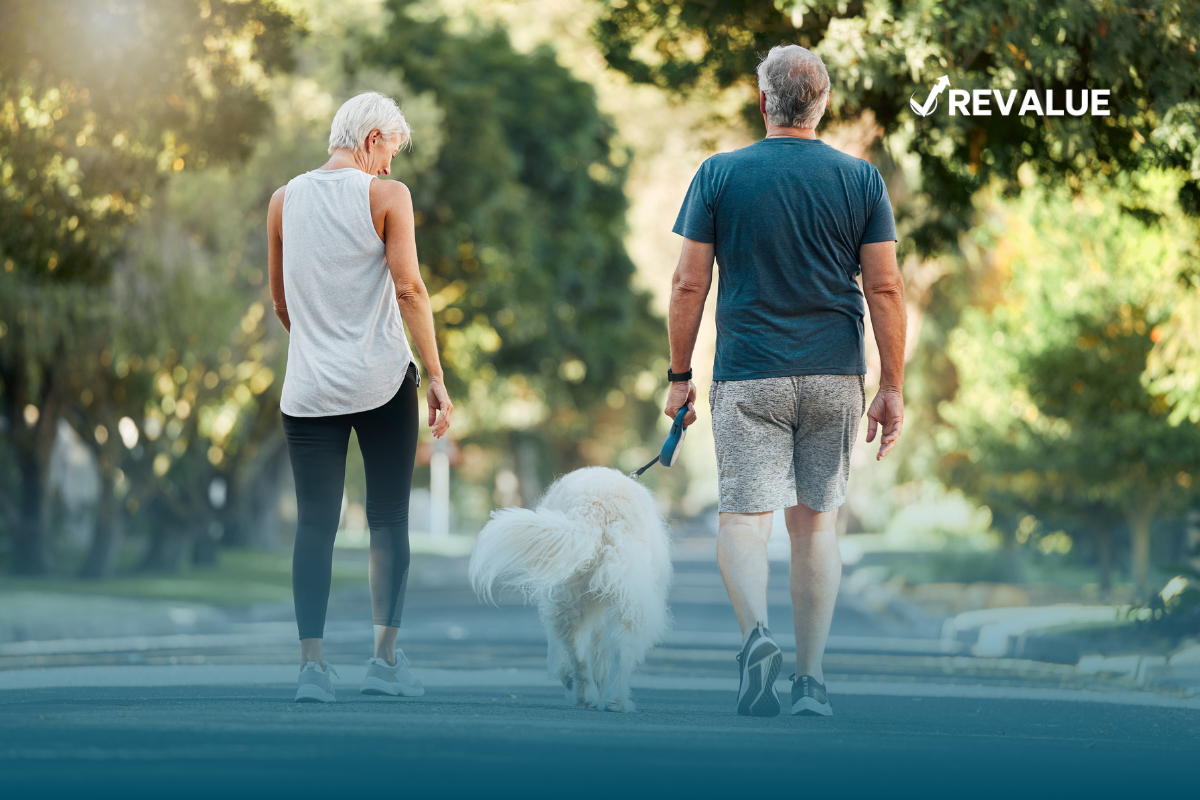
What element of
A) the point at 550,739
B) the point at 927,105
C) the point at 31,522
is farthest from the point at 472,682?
the point at 31,522

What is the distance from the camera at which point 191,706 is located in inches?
207

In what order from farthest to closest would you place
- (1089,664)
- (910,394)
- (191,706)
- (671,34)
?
(910,394), (671,34), (1089,664), (191,706)

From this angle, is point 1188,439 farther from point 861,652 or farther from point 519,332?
point 519,332

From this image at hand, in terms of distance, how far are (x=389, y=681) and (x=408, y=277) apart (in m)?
1.48

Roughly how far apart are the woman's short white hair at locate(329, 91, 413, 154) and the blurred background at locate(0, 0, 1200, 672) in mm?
2591

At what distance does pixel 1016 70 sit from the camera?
8.67 m

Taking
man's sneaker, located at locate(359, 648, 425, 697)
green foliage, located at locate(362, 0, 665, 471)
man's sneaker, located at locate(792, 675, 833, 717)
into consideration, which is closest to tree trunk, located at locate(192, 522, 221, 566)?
green foliage, located at locate(362, 0, 665, 471)

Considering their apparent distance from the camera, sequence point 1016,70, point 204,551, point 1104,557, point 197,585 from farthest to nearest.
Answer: point 204,551
point 197,585
point 1104,557
point 1016,70

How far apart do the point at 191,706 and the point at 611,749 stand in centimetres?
171

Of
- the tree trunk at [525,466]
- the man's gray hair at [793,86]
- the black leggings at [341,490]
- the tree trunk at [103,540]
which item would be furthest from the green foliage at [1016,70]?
the tree trunk at [525,466]

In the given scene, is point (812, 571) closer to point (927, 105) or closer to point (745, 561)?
point (745, 561)

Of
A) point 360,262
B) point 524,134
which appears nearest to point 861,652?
point 360,262

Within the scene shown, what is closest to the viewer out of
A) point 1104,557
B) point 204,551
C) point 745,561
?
point 745,561

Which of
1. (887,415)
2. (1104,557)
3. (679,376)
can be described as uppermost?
(679,376)
